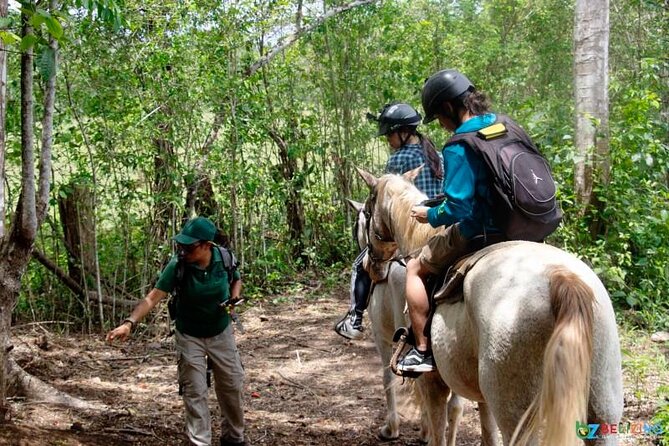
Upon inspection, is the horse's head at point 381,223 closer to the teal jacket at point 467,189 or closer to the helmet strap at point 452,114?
the helmet strap at point 452,114

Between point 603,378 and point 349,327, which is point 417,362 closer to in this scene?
point 603,378

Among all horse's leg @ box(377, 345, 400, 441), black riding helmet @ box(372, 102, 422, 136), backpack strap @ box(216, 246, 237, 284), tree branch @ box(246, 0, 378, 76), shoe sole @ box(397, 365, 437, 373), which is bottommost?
horse's leg @ box(377, 345, 400, 441)

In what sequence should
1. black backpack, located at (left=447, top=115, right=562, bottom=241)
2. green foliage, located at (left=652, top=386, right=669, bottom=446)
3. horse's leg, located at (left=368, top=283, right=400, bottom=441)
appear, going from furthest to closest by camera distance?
horse's leg, located at (left=368, top=283, right=400, bottom=441) → green foliage, located at (left=652, top=386, right=669, bottom=446) → black backpack, located at (left=447, top=115, right=562, bottom=241)

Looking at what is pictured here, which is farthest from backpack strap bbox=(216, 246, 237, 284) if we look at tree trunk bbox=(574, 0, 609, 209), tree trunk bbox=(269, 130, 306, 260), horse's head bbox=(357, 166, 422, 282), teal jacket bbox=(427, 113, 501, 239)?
tree trunk bbox=(269, 130, 306, 260)

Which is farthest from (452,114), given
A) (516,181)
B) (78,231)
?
(78,231)

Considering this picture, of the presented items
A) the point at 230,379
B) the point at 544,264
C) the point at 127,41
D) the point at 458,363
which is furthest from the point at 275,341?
the point at 544,264

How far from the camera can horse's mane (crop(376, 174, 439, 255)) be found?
4.44 m

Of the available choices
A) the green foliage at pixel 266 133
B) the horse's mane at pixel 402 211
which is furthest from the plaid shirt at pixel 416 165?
the green foliage at pixel 266 133

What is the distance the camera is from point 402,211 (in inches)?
183

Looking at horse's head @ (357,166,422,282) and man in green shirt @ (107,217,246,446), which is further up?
horse's head @ (357,166,422,282)

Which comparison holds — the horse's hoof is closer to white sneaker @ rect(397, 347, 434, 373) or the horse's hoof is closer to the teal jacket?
white sneaker @ rect(397, 347, 434, 373)

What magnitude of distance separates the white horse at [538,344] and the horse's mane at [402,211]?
95 centimetres

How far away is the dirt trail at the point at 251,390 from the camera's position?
17.1 ft

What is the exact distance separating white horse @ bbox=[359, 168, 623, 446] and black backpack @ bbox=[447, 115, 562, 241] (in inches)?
6.1
